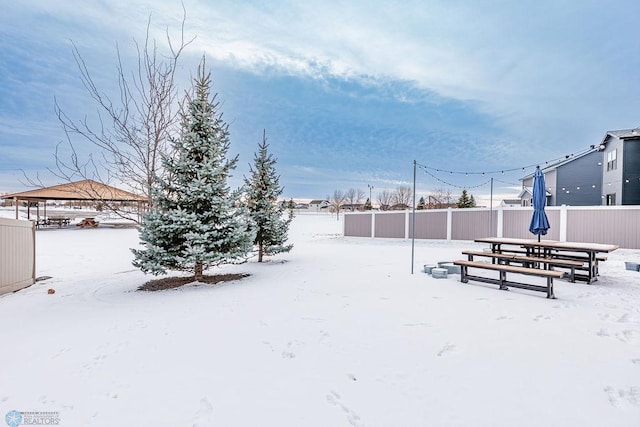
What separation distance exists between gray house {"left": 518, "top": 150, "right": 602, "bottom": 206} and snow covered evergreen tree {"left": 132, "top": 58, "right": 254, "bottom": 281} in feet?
77.4

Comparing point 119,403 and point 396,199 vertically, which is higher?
point 396,199

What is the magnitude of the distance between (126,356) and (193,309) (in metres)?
1.58

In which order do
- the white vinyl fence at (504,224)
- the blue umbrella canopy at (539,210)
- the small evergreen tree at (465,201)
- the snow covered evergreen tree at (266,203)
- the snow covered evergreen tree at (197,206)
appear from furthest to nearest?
the small evergreen tree at (465,201)
the white vinyl fence at (504,224)
the snow covered evergreen tree at (266,203)
the blue umbrella canopy at (539,210)
the snow covered evergreen tree at (197,206)

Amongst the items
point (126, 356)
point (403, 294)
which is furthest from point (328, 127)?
point (126, 356)

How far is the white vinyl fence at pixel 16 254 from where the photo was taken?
6.11 metres

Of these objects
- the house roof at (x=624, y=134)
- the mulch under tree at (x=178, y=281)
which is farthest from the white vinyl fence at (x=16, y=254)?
the house roof at (x=624, y=134)

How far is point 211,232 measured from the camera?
6230 mm

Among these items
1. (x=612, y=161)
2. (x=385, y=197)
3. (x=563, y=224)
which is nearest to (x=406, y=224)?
(x=563, y=224)

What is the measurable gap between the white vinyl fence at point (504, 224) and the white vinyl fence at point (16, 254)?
52.9ft

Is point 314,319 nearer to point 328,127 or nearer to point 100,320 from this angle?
point 100,320

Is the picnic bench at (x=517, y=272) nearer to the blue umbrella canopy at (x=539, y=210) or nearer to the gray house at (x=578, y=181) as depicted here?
the blue umbrella canopy at (x=539, y=210)

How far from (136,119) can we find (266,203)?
13.9ft

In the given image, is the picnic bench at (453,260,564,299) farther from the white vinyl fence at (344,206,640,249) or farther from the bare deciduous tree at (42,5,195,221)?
the white vinyl fence at (344,206,640,249)

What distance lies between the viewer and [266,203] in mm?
9695
